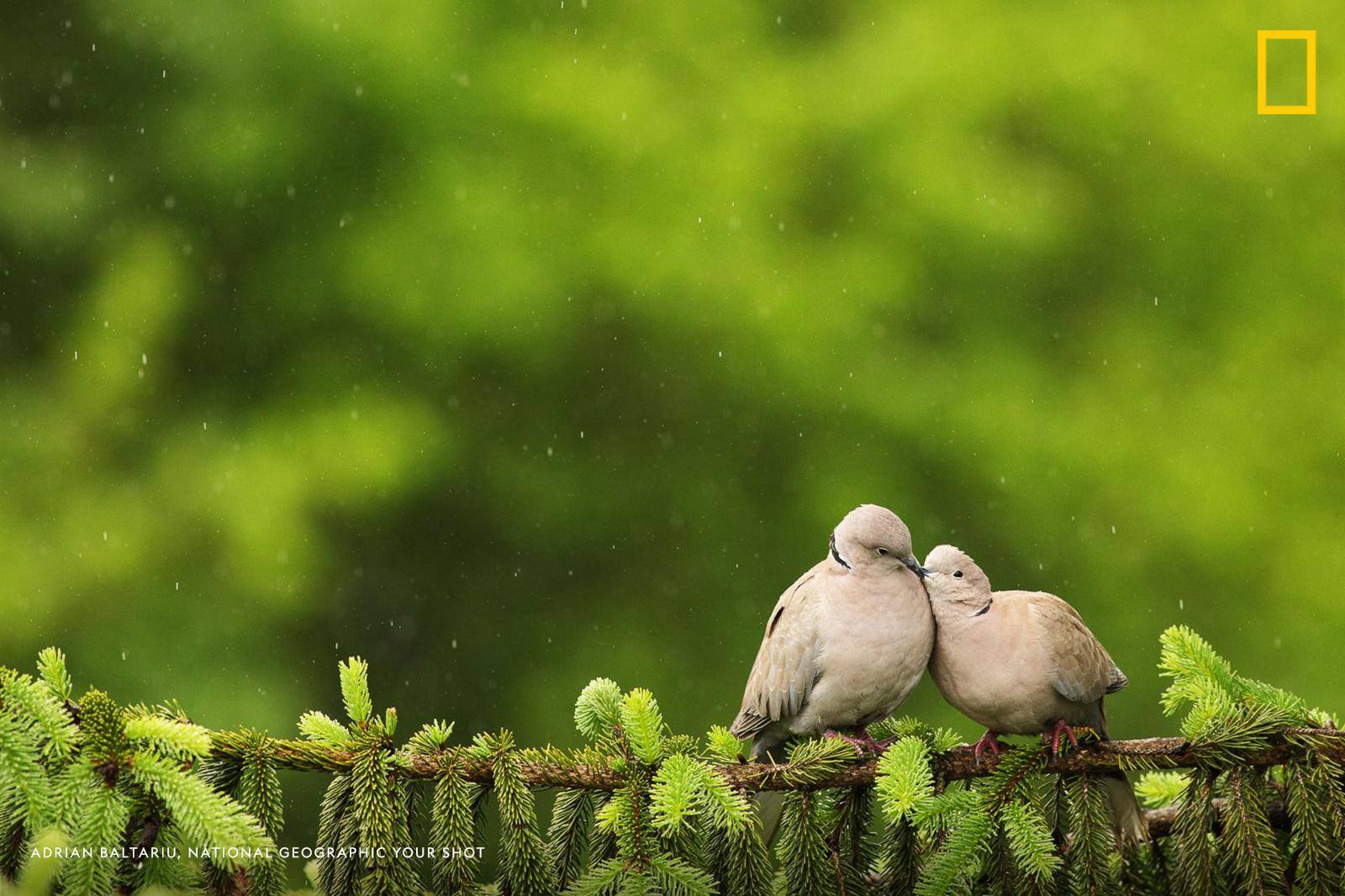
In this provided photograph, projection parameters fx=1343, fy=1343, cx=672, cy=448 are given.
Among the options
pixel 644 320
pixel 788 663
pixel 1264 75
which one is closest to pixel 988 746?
pixel 788 663

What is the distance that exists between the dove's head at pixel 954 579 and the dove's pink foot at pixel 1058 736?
23 cm

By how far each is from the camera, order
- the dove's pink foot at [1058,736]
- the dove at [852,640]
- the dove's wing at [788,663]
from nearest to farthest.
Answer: the dove's pink foot at [1058,736] < the dove at [852,640] < the dove's wing at [788,663]

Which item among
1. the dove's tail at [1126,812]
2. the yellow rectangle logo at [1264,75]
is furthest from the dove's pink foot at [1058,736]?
the yellow rectangle logo at [1264,75]

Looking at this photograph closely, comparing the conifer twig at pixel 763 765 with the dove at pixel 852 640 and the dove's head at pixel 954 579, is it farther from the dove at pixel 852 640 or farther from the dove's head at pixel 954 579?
the dove's head at pixel 954 579

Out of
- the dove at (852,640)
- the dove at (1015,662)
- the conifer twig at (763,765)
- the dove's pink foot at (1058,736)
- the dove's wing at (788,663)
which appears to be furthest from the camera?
the dove's wing at (788,663)

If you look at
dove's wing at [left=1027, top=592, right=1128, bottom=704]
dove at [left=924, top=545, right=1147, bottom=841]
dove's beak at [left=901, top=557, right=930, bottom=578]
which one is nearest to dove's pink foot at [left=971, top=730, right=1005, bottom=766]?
dove at [left=924, top=545, right=1147, bottom=841]

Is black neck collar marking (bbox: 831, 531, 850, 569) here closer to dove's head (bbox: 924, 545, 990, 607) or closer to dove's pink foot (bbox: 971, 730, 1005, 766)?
dove's head (bbox: 924, 545, 990, 607)

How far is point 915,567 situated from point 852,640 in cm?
16

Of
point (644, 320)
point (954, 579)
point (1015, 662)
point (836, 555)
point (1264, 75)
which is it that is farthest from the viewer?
point (644, 320)

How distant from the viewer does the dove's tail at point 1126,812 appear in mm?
2098

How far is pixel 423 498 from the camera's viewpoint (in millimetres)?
6238

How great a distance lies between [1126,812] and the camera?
6.93 ft

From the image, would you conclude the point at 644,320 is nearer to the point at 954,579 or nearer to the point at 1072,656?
the point at 954,579

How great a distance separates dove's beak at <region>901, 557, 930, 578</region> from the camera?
7.14 ft
